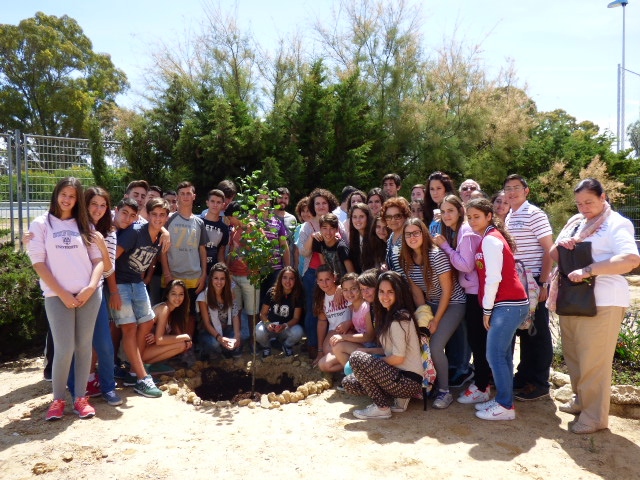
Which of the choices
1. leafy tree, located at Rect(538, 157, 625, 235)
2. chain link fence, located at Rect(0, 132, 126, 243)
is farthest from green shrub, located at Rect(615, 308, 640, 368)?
chain link fence, located at Rect(0, 132, 126, 243)

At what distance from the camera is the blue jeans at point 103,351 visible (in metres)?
4.65

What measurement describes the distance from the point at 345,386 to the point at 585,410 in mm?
1923

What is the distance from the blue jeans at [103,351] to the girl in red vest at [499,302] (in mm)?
3189

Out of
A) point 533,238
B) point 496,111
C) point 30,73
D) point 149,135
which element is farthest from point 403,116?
point 30,73

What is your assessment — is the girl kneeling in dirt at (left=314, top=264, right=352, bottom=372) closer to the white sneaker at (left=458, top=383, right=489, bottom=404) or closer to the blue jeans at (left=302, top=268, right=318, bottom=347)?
the blue jeans at (left=302, top=268, right=318, bottom=347)

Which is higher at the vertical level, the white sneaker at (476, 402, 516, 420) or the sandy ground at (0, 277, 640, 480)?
the white sneaker at (476, 402, 516, 420)

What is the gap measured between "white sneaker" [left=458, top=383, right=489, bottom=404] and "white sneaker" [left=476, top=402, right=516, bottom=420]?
305 mm

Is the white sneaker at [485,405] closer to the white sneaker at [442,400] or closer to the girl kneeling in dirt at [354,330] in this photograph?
the white sneaker at [442,400]

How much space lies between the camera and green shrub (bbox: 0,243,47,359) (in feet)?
20.2

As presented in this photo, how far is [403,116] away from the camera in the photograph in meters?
11.4

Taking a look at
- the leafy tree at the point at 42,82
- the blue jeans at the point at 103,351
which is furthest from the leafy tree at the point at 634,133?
the blue jeans at the point at 103,351

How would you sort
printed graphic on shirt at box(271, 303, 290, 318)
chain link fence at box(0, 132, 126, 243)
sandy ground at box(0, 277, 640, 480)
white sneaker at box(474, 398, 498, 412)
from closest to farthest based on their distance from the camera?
sandy ground at box(0, 277, 640, 480), white sneaker at box(474, 398, 498, 412), printed graphic on shirt at box(271, 303, 290, 318), chain link fence at box(0, 132, 126, 243)

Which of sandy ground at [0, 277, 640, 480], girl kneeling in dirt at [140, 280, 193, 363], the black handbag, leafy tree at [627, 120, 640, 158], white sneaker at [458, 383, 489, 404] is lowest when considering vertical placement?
sandy ground at [0, 277, 640, 480]

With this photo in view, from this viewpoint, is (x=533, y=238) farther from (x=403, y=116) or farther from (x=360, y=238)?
(x=403, y=116)
